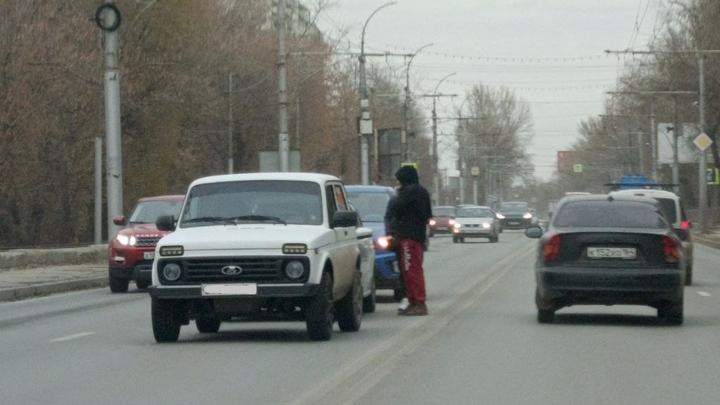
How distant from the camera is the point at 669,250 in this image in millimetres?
18531

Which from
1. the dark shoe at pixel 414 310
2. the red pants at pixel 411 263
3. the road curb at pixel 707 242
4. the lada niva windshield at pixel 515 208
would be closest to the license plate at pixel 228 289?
the red pants at pixel 411 263

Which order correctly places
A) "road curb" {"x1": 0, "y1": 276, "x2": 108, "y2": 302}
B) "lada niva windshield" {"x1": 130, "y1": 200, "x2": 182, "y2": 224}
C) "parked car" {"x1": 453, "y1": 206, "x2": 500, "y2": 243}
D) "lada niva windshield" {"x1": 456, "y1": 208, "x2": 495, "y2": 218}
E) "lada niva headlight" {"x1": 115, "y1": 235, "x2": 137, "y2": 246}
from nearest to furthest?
1. "road curb" {"x1": 0, "y1": 276, "x2": 108, "y2": 302}
2. "lada niva headlight" {"x1": 115, "y1": 235, "x2": 137, "y2": 246}
3. "lada niva windshield" {"x1": 130, "y1": 200, "x2": 182, "y2": 224}
4. "parked car" {"x1": 453, "y1": 206, "x2": 500, "y2": 243}
5. "lada niva windshield" {"x1": 456, "y1": 208, "x2": 495, "y2": 218}

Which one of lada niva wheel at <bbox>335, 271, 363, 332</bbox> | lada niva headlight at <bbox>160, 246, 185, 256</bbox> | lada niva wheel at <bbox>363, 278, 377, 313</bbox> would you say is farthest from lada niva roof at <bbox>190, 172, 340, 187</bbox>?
lada niva wheel at <bbox>363, 278, 377, 313</bbox>

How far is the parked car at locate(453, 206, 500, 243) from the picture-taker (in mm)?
65625

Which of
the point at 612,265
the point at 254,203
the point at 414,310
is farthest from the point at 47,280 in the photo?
the point at 612,265

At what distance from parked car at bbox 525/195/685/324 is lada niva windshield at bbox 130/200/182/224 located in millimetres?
11428

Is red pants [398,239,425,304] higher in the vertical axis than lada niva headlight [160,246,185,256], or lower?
lower

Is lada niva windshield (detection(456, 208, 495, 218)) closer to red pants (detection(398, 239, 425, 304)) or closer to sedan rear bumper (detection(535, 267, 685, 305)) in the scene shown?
red pants (detection(398, 239, 425, 304))

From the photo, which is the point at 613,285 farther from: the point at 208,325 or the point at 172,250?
the point at 172,250

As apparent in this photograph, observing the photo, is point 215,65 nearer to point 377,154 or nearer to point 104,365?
point 377,154

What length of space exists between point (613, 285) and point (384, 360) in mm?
4683

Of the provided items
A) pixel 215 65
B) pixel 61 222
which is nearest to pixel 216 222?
pixel 61 222

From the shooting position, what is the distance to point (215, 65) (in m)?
65.6

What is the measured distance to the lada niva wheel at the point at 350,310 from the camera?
57.7 feet
